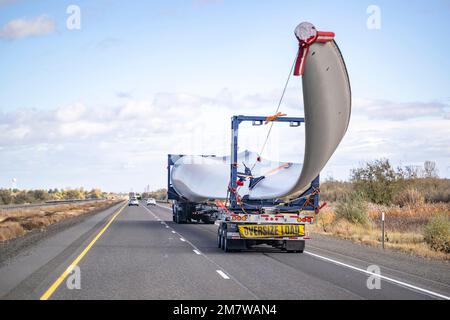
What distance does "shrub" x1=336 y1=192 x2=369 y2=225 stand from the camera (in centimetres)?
3256

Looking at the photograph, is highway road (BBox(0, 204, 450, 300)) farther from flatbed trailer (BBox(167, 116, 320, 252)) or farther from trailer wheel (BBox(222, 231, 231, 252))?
flatbed trailer (BBox(167, 116, 320, 252))

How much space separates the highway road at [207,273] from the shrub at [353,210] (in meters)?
11.5

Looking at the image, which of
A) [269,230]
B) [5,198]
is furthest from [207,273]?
[5,198]

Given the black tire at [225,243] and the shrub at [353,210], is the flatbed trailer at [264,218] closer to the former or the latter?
the black tire at [225,243]

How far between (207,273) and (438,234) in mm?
12003

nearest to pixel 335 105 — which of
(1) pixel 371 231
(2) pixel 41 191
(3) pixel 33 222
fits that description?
(1) pixel 371 231

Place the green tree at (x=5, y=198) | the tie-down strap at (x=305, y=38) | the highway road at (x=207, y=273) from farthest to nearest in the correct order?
the green tree at (x=5, y=198), the tie-down strap at (x=305, y=38), the highway road at (x=207, y=273)

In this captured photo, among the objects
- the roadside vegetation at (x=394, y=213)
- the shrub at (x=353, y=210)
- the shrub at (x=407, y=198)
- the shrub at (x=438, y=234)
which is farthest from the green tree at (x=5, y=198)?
the shrub at (x=438, y=234)

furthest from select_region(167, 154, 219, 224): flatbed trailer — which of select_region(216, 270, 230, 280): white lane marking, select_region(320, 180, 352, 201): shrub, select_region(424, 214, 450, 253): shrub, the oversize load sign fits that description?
select_region(320, 180, 352, 201): shrub

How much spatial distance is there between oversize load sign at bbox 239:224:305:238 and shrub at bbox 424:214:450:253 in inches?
235

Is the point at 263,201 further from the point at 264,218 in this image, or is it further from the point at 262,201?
the point at 264,218

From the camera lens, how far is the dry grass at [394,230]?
21.8 metres
